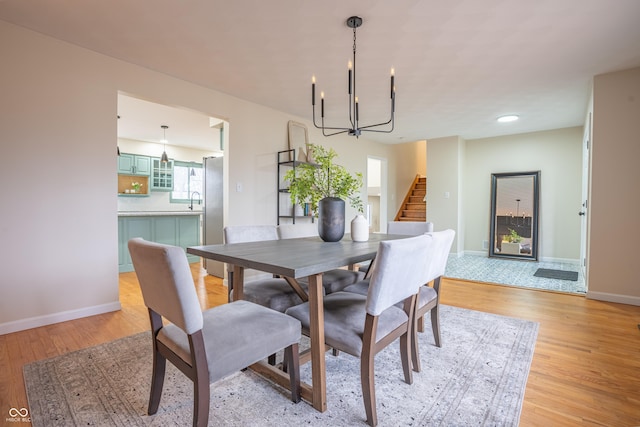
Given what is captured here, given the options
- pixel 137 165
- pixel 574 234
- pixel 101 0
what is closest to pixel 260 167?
pixel 101 0

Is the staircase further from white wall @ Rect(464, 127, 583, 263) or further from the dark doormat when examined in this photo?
the dark doormat

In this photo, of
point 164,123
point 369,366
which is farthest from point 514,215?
point 164,123

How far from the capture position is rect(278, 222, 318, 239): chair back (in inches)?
101

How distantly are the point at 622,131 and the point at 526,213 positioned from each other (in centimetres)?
271

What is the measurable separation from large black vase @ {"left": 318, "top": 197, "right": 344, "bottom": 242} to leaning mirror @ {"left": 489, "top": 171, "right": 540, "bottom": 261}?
4.79 meters

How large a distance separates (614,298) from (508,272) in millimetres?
1415

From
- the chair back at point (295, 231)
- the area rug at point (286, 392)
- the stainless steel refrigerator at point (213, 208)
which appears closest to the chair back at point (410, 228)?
the chair back at point (295, 231)

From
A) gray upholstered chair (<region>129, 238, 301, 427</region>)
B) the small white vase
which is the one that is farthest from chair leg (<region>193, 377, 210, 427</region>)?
the small white vase

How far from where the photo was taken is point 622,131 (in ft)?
10.1

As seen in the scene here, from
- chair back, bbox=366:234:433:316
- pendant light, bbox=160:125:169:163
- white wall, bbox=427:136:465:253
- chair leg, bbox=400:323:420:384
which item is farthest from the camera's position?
white wall, bbox=427:136:465:253

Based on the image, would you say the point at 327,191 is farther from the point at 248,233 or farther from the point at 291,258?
the point at 291,258

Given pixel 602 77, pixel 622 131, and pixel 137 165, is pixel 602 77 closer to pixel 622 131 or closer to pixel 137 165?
pixel 622 131

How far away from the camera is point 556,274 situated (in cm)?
445

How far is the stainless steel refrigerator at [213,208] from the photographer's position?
419 cm
